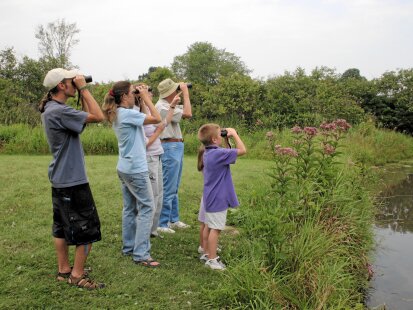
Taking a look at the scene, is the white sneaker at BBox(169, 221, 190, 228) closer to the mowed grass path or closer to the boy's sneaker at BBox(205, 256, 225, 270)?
the mowed grass path

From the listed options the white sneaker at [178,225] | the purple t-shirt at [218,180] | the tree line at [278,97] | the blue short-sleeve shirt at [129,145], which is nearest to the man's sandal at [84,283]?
the blue short-sleeve shirt at [129,145]

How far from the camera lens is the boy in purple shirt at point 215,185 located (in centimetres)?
399

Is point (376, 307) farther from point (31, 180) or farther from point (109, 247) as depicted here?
point (31, 180)

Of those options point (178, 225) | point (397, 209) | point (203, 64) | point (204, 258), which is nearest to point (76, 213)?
point (204, 258)

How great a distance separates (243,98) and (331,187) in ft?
30.8

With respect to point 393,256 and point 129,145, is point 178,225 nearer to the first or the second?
point 129,145

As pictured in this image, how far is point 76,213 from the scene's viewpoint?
331 centimetres

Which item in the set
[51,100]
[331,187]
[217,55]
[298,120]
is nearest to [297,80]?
[298,120]

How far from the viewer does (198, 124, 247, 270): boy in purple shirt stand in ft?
13.1

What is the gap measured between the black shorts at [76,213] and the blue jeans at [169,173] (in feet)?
5.41

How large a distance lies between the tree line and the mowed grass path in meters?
7.95

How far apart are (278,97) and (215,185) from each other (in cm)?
1111

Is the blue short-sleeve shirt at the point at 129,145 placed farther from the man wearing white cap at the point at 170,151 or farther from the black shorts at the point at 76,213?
the man wearing white cap at the point at 170,151

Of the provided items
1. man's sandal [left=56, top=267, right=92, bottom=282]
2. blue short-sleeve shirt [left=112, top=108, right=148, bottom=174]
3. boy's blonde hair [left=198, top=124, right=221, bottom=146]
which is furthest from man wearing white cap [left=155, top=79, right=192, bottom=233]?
man's sandal [left=56, top=267, right=92, bottom=282]
